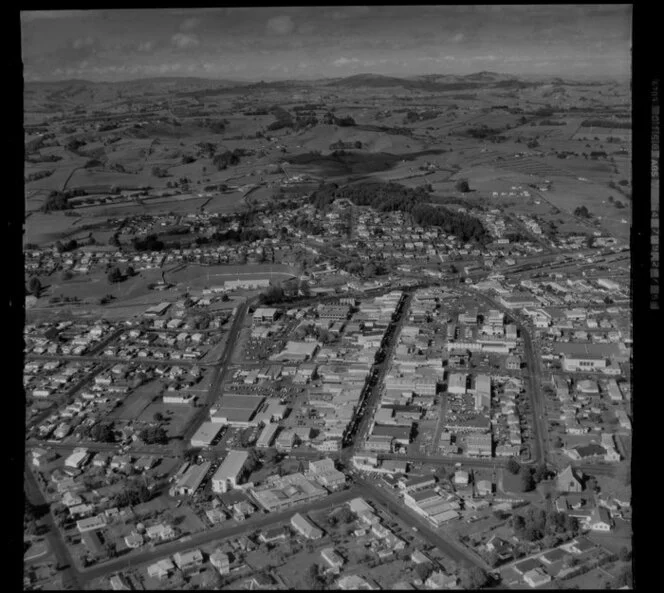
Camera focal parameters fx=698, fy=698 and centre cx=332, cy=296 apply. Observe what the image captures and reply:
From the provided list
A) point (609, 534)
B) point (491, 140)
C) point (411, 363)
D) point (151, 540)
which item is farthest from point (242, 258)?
point (491, 140)

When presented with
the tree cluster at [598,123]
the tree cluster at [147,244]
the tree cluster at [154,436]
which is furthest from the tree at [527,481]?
the tree cluster at [598,123]

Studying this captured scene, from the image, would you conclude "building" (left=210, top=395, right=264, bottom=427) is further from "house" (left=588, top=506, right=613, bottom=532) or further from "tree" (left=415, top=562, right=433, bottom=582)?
"house" (left=588, top=506, right=613, bottom=532)

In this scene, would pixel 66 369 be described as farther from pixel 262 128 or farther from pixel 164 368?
pixel 262 128

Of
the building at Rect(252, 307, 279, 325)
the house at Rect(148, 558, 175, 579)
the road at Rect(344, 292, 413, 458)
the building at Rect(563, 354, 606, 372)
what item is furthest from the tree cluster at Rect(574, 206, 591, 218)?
the house at Rect(148, 558, 175, 579)

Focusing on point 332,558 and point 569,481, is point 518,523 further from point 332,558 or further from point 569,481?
point 332,558

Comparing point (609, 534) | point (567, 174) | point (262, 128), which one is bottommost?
point (609, 534)

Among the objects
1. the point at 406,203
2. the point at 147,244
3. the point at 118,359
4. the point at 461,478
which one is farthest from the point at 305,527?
the point at 406,203
